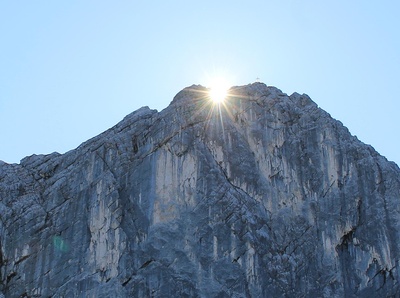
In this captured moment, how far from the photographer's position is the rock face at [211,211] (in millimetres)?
91312

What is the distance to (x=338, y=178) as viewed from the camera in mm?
96875

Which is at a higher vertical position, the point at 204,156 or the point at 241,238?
the point at 204,156

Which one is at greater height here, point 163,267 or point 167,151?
point 167,151

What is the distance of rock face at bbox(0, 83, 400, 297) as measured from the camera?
300 feet

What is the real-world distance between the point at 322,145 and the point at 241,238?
42.3 ft

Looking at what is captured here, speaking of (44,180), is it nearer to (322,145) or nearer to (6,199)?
(6,199)

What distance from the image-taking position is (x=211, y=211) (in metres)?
93.2

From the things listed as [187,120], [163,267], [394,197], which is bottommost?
[163,267]

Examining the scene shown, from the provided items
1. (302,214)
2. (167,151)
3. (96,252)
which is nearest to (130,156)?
(167,151)

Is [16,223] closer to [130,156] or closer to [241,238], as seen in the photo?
[130,156]

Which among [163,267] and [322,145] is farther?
[322,145]

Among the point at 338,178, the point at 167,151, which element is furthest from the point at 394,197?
the point at 167,151

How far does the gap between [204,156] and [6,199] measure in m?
18.7

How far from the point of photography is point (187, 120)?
98812 millimetres
